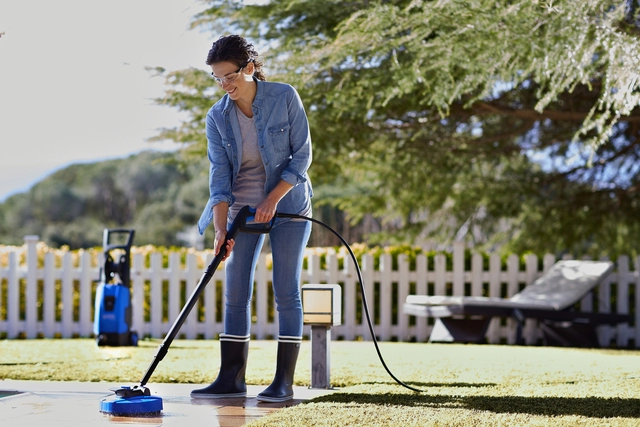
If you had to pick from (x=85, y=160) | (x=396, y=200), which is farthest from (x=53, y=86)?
(x=396, y=200)

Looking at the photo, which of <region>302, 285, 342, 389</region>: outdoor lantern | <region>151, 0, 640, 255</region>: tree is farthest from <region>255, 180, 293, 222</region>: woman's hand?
<region>151, 0, 640, 255</region>: tree

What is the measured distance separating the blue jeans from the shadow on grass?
0.40 metres

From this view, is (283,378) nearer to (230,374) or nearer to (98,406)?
(230,374)

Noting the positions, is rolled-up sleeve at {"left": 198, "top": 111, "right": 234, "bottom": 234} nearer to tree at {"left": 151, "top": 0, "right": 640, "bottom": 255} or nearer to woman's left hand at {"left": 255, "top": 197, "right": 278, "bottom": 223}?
woman's left hand at {"left": 255, "top": 197, "right": 278, "bottom": 223}

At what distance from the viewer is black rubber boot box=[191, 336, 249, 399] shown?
3.71 metres

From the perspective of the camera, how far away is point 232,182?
372 cm

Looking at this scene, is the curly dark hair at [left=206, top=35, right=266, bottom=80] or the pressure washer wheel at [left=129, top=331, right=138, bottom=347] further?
the pressure washer wheel at [left=129, top=331, right=138, bottom=347]

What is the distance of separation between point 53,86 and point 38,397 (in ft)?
98.5

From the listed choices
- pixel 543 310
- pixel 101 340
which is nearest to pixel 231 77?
pixel 101 340

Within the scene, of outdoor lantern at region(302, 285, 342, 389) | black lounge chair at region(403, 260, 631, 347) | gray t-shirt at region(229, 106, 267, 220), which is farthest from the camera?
black lounge chair at region(403, 260, 631, 347)

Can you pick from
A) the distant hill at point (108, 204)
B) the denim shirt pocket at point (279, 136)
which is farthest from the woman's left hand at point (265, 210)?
the distant hill at point (108, 204)

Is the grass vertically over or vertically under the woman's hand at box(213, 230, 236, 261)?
under

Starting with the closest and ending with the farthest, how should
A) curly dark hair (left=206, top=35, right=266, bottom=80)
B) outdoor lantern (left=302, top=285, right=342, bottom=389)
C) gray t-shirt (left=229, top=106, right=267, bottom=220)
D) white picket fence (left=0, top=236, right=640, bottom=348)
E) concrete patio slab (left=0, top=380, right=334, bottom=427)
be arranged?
1. concrete patio slab (left=0, top=380, right=334, bottom=427)
2. curly dark hair (left=206, top=35, right=266, bottom=80)
3. gray t-shirt (left=229, top=106, right=267, bottom=220)
4. outdoor lantern (left=302, top=285, right=342, bottom=389)
5. white picket fence (left=0, top=236, right=640, bottom=348)

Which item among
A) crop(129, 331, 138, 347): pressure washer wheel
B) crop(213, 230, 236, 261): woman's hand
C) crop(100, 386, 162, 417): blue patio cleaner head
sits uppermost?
crop(213, 230, 236, 261): woman's hand
